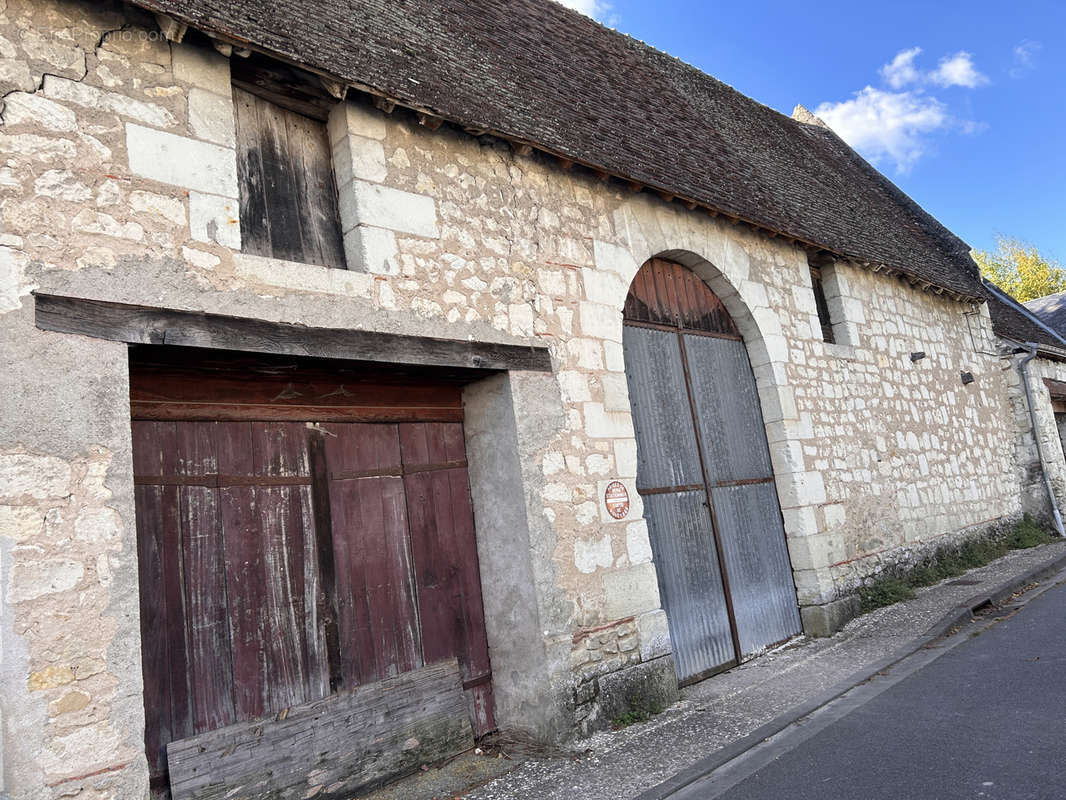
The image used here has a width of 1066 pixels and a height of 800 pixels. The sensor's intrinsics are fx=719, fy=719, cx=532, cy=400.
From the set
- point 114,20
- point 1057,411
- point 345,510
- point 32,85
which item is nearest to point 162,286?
point 32,85

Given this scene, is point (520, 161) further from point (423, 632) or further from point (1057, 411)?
point (1057, 411)

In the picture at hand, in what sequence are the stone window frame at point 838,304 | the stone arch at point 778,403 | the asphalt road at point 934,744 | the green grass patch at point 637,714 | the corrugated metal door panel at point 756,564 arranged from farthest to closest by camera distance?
the stone window frame at point 838,304
the stone arch at point 778,403
the corrugated metal door panel at point 756,564
the green grass patch at point 637,714
the asphalt road at point 934,744

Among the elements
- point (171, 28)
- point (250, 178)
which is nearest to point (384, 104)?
point (250, 178)

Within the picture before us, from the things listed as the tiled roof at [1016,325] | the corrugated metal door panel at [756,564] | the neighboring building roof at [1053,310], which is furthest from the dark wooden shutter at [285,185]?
the neighboring building roof at [1053,310]

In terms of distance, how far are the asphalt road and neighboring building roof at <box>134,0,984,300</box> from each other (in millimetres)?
3923

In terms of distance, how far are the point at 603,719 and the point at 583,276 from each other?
299 centimetres

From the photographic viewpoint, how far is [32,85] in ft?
10.2

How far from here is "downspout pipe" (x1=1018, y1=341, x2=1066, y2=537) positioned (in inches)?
426

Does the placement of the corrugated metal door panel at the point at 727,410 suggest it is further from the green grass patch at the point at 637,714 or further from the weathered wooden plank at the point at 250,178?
the weathered wooden plank at the point at 250,178

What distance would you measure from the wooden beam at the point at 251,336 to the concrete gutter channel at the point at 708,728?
2307 millimetres

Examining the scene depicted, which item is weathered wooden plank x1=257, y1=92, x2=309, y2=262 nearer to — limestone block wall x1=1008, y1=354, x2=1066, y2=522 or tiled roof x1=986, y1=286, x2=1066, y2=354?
tiled roof x1=986, y1=286, x2=1066, y2=354

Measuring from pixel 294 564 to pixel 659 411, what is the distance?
3.18 m

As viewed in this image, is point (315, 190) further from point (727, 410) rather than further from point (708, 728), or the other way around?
point (727, 410)

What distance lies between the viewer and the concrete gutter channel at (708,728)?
370 centimetres
